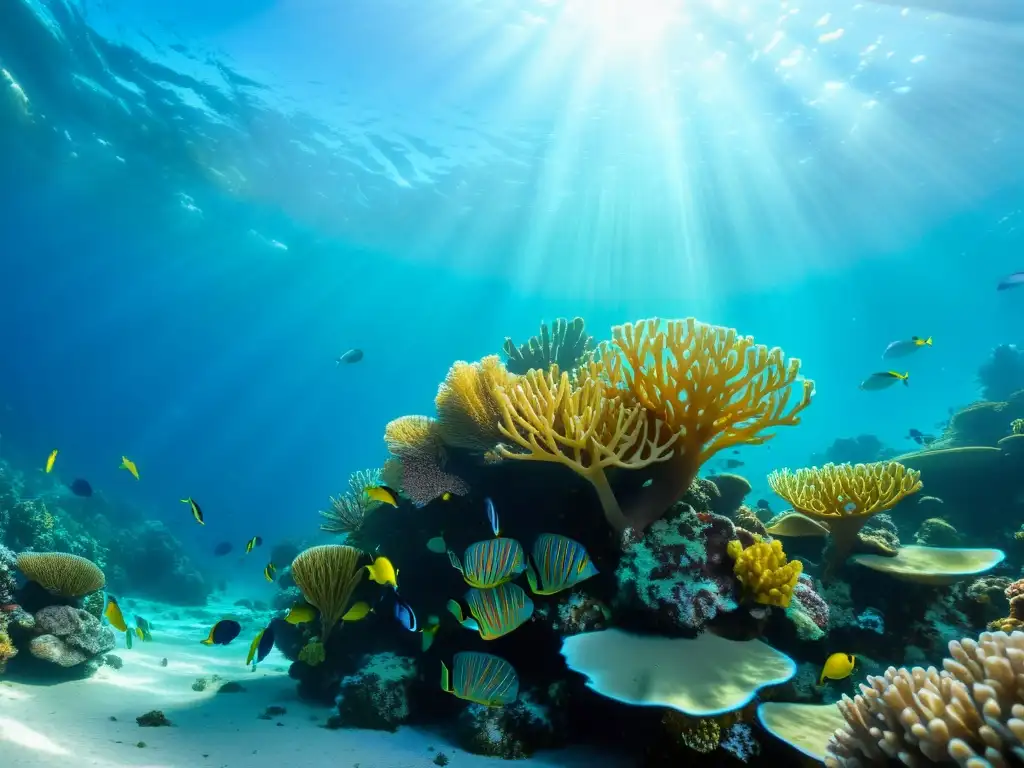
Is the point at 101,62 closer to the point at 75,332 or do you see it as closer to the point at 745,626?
the point at 745,626

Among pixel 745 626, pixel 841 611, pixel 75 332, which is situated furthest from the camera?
pixel 75 332

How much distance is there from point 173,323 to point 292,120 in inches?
1769

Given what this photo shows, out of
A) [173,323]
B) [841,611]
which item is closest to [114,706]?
[841,611]

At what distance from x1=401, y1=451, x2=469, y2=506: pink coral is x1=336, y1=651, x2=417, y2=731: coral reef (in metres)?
1.73

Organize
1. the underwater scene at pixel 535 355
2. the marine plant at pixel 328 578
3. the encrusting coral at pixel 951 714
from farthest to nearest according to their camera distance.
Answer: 1. the marine plant at pixel 328 578
2. the underwater scene at pixel 535 355
3. the encrusting coral at pixel 951 714

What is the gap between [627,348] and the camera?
13.3 feet

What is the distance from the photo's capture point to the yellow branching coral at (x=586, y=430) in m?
3.57

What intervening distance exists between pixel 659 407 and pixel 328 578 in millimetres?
4272

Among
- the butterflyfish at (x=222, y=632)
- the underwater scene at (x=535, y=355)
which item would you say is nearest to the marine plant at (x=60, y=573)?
the underwater scene at (x=535, y=355)

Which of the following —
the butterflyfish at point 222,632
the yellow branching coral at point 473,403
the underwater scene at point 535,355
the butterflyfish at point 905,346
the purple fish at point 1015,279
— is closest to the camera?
the underwater scene at point 535,355

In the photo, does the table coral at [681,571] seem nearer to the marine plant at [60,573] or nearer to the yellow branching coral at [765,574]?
the yellow branching coral at [765,574]

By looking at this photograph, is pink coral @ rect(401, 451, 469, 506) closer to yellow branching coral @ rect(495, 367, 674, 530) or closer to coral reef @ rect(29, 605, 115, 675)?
yellow branching coral @ rect(495, 367, 674, 530)

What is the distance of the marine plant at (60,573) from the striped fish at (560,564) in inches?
240

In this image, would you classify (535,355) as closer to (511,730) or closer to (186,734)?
(511,730)
